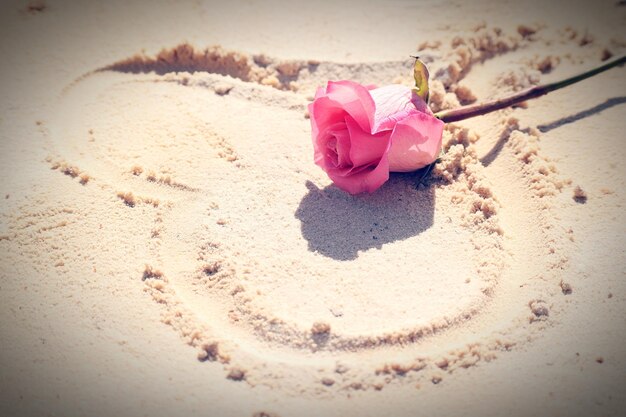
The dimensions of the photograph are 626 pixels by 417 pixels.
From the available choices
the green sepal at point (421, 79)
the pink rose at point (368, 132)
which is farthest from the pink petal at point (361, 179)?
the green sepal at point (421, 79)

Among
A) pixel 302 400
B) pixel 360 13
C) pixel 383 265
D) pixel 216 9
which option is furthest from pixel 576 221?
pixel 216 9

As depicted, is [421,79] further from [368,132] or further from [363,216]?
[363,216]

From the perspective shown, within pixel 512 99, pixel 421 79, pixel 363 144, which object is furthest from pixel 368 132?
pixel 512 99

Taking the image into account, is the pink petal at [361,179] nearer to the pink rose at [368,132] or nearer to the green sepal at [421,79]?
the pink rose at [368,132]

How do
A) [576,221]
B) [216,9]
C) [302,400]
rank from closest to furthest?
[302,400] → [576,221] → [216,9]

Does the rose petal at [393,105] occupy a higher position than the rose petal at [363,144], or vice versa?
the rose petal at [393,105]

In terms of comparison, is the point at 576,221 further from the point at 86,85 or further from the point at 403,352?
the point at 86,85
